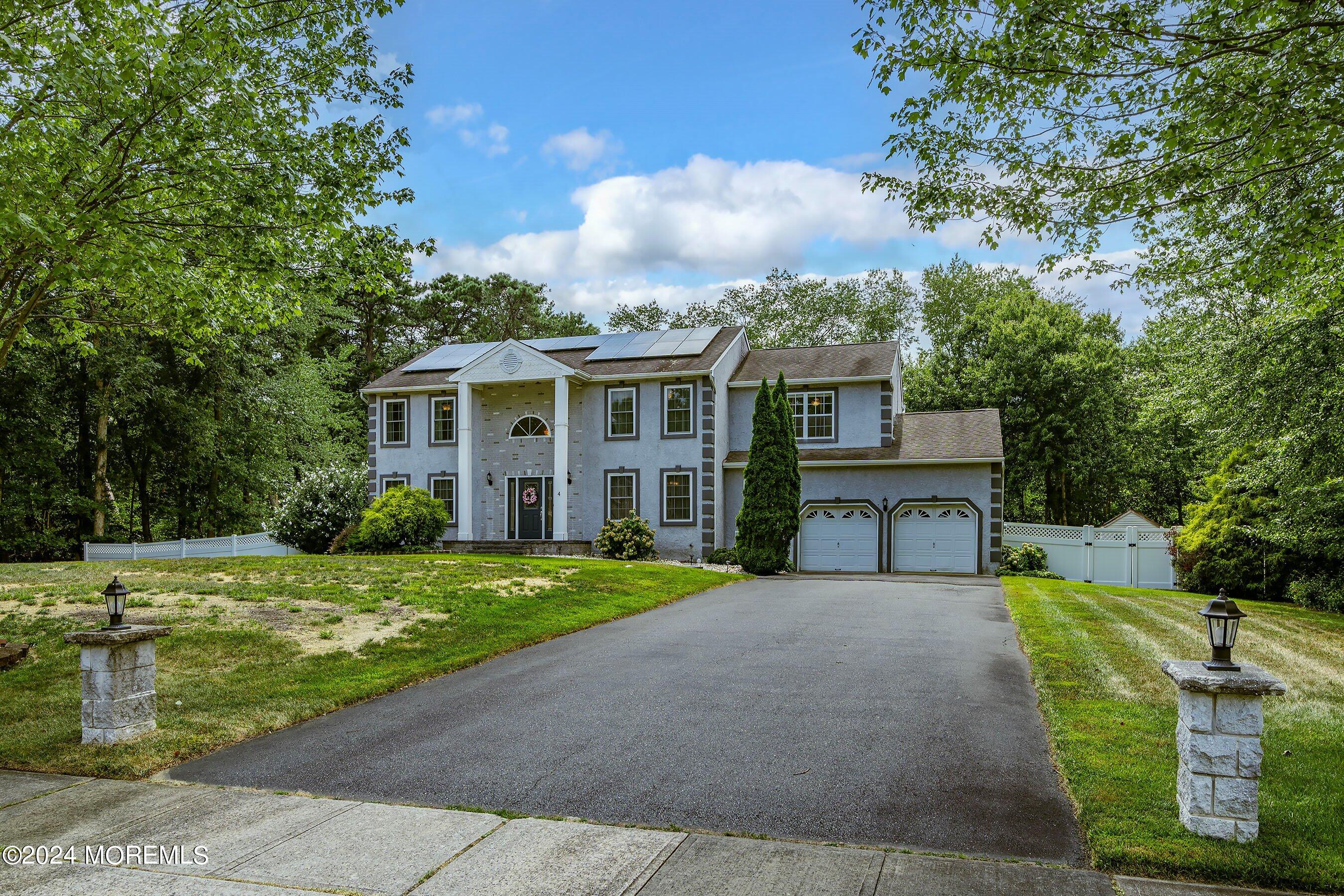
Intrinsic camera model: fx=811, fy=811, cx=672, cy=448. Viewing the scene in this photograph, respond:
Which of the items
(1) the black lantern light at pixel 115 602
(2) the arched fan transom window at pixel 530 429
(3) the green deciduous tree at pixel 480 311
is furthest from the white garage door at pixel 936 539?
(3) the green deciduous tree at pixel 480 311

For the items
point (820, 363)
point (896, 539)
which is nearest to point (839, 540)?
point (896, 539)

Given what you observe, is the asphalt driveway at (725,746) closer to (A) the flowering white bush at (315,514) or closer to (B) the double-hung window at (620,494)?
(B) the double-hung window at (620,494)

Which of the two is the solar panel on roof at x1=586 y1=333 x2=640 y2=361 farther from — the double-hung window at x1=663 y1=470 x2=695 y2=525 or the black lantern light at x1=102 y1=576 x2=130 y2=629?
the black lantern light at x1=102 y1=576 x2=130 y2=629

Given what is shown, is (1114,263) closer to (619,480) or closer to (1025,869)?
(1025,869)

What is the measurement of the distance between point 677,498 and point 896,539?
6.45 meters

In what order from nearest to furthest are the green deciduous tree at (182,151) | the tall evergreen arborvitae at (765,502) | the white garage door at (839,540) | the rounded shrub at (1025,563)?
the green deciduous tree at (182,151) → the tall evergreen arborvitae at (765,502) → the rounded shrub at (1025,563) → the white garage door at (839,540)

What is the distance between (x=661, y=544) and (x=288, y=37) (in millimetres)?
17182

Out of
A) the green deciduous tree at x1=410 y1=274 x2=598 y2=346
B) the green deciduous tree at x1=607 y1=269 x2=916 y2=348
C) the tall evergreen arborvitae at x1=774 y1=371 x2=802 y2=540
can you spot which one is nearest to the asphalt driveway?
the tall evergreen arborvitae at x1=774 y1=371 x2=802 y2=540

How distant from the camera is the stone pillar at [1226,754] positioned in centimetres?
414

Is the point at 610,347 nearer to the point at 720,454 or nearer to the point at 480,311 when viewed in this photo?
the point at 720,454

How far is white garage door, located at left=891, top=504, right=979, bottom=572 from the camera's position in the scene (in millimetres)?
22875

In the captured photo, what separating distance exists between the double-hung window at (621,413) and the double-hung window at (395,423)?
699 centimetres

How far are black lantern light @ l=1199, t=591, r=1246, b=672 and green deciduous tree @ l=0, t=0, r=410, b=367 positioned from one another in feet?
27.6

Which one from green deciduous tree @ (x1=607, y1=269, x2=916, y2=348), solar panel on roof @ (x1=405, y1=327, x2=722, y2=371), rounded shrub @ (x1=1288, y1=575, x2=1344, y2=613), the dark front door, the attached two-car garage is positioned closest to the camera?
rounded shrub @ (x1=1288, y1=575, x2=1344, y2=613)
